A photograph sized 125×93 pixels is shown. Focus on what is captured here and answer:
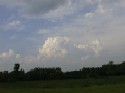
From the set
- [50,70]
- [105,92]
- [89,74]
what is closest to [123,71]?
[89,74]

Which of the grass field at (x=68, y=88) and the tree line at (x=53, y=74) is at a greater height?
the tree line at (x=53, y=74)

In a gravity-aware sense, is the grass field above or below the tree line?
below

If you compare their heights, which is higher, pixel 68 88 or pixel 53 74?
pixel 53 74

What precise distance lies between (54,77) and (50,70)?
11.6 meters

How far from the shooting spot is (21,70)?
4449 inches

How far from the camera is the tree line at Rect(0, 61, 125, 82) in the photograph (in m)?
105

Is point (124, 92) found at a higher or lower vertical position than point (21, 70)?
lower

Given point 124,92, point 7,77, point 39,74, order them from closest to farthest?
point 124,92 < point 7,77 < point 39,74

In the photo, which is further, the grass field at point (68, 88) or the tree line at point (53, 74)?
the tree line at point (53, 74)

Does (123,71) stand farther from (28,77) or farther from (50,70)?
(28,77)

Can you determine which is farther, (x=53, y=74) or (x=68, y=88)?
(x=53, y=74)

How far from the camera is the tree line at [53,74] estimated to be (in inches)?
4124

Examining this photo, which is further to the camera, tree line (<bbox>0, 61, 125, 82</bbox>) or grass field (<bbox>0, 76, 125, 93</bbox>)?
tree line (<bbox>0, 61, 125, 82</bbox>)

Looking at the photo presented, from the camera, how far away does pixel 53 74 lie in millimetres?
110250
